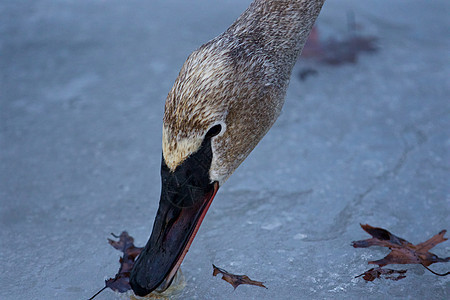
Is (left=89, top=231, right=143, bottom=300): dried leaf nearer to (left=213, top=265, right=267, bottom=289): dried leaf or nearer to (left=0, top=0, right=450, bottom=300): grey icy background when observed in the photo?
(left=0, top=0, right=450, bottom=300): grey icy background

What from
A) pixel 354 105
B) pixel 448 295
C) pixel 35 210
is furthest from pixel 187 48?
pixel 448 295

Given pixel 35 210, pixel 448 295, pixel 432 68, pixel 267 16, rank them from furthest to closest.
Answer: pixel 432 68
pixel 35 210
pixel 267 16
pixel 448 295

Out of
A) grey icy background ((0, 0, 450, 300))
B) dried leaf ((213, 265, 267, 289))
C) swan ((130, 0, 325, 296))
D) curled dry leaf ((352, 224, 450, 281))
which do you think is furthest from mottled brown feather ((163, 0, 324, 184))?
curled dry leaf ((352, 224, 450, 281))

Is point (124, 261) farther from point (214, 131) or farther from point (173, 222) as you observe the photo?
point (214, 131)

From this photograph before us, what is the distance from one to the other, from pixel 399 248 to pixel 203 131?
3.85ft

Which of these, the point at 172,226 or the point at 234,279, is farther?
the point at 234,279

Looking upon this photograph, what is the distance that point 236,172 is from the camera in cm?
409

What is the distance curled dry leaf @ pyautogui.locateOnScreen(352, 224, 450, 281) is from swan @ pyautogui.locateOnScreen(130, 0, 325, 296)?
80 cm

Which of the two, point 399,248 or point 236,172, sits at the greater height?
point 236,172

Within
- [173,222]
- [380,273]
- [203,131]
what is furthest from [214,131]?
[380,273]

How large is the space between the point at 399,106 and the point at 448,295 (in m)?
2.26

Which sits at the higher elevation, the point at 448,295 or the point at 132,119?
the point at 132,119

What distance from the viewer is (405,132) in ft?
14.5

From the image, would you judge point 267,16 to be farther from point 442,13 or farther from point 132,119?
point 442,13
